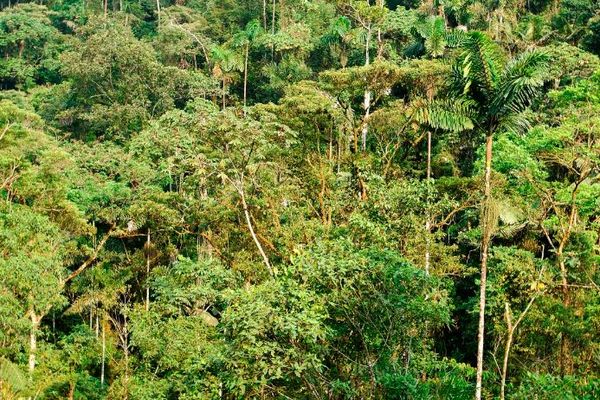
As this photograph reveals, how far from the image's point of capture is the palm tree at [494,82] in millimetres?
12203

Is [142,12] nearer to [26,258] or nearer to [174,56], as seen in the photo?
[174,56]

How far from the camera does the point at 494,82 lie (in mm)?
12438

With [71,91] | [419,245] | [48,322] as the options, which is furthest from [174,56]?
[419,245]

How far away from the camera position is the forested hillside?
34.5 feet

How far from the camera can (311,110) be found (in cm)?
2236

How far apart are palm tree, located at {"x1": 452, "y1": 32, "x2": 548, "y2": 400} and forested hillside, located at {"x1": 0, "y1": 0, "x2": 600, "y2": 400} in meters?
0.04

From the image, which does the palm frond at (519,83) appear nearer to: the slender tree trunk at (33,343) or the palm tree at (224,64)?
the slender tree trunk at (33,343)

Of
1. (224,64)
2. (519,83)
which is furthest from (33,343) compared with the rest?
(224,64)

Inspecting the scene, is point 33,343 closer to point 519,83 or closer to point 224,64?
point 519,83

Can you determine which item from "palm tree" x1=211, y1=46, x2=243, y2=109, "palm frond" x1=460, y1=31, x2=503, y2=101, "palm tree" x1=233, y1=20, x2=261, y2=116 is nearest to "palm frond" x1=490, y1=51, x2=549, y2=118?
"palm frond" x1=460, y1=31, x2=503, y2=101

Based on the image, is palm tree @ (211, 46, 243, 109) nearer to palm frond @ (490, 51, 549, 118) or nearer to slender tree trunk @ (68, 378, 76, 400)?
slender tree trunk @ (68, 378, 76, 400)

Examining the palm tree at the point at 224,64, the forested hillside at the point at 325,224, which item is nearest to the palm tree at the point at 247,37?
the palm tree at the point at 224,64

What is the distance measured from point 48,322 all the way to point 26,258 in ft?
32.5

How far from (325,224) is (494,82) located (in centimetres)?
735
